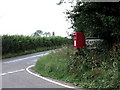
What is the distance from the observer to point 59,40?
43688 millimetres

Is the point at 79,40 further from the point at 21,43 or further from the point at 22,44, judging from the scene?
the point at 22,44

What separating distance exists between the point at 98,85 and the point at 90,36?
15.6 ft

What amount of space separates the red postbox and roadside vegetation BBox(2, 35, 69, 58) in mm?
13175

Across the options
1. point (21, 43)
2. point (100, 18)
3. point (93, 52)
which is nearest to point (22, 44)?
point (21, 43)

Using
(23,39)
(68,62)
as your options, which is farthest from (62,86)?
(23,39)

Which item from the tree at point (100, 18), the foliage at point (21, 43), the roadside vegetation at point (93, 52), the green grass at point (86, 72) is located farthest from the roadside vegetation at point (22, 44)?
the tree at point (100, 18)

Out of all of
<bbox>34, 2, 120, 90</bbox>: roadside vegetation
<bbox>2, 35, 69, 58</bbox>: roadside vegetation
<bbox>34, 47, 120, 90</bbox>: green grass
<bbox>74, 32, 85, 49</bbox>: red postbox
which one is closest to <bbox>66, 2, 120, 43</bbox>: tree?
<bbox>34, 2, 120, 90</bbox>: roadside vegetation

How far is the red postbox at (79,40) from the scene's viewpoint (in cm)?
1331

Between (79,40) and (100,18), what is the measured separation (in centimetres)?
192

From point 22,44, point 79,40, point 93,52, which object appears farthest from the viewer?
point 22,44

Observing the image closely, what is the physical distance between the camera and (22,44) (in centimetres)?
3166

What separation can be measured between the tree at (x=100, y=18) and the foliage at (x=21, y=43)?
13784mm

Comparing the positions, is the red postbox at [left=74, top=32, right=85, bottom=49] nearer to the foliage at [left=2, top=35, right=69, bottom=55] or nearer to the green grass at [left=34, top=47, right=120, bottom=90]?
the green grass at [left=34, top=47, right=120, bottom=90]

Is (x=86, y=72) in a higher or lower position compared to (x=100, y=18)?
lower
